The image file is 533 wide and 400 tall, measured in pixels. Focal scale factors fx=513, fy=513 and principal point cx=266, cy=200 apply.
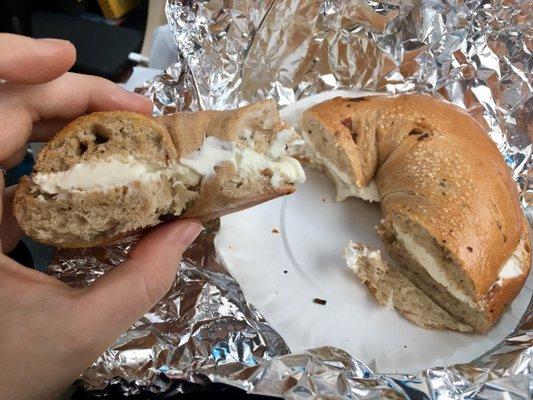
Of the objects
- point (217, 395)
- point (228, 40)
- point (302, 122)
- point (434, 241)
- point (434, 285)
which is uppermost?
point (228, 40)

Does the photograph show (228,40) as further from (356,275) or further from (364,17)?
(356,275)

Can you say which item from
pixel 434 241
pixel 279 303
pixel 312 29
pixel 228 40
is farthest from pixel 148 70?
pixel 434 241

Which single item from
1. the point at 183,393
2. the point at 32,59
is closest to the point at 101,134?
the point at 32,59

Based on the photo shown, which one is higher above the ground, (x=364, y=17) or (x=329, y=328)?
(x=364, y=17)

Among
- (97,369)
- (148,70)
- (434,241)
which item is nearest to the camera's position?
(97,369)

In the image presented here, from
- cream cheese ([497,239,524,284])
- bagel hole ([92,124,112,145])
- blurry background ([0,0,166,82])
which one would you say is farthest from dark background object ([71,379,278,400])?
blurry background ([0,0,166,82])

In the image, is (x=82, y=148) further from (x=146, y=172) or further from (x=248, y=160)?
(x=248, y=160)

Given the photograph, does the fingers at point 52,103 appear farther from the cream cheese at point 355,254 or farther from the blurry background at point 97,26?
the blurry background at point 97,26
